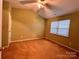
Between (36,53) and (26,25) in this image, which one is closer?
(36,53)

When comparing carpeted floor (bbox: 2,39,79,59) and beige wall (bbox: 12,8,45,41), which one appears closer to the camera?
carpeted floor (bbox: 2,39,79,59)

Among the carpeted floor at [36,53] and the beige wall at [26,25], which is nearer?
the carpeted floor at [36,53]

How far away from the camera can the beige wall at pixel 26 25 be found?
6.86 meters

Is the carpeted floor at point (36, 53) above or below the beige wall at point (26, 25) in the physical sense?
below

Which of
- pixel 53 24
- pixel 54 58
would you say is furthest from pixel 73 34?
pixel 53 24

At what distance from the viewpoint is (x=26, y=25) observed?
760 cm

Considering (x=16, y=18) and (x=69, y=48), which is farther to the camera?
(x=16, y=18)

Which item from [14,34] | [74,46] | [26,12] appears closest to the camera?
[74,46]

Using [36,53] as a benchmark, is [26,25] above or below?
above

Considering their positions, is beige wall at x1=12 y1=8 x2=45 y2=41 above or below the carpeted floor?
above

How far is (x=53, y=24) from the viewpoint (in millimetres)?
7266

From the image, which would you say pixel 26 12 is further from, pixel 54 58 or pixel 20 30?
pixel 54 58

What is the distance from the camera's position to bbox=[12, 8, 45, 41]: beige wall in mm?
6862

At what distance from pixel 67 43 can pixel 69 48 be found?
31 centimetres
